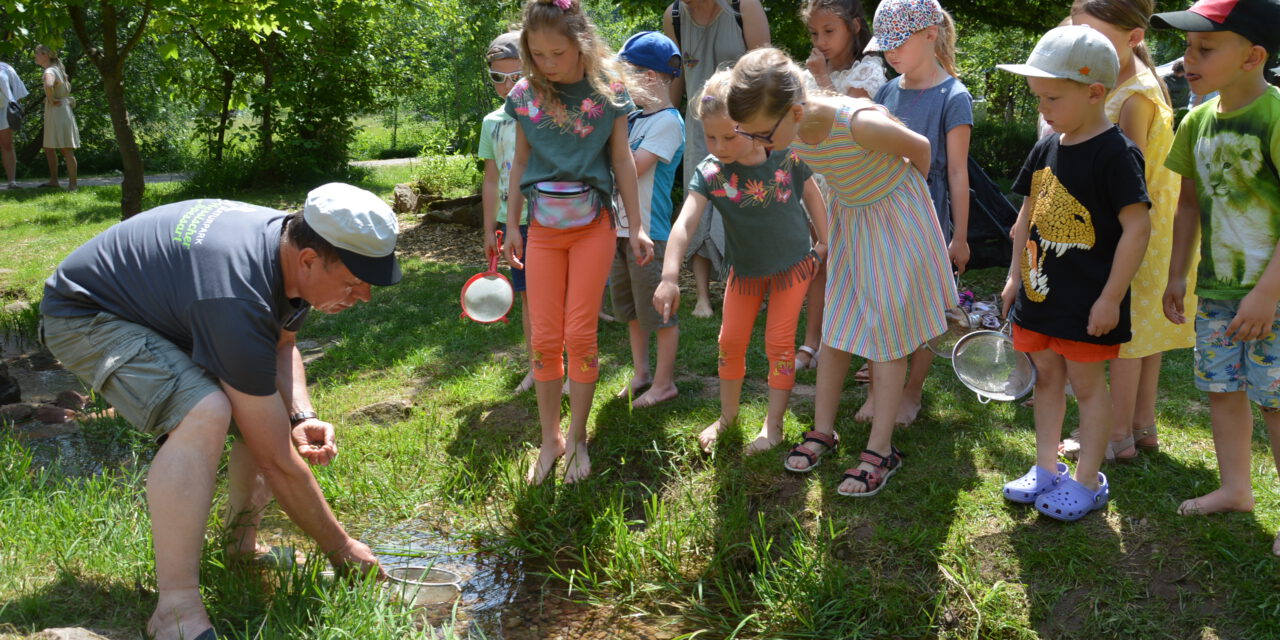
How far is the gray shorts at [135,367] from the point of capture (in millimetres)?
2525

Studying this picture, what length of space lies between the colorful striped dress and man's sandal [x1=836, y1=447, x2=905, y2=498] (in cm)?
34

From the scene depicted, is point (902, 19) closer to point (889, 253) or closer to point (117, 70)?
point (889, 253)

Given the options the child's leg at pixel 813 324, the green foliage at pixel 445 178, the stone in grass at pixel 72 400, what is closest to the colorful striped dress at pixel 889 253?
the child's leg at pixel 813 324

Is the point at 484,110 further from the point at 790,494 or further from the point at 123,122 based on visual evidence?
the point at 790,494

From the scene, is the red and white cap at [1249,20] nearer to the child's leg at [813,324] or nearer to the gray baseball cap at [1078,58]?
the gray baseball cap at [1078,58]

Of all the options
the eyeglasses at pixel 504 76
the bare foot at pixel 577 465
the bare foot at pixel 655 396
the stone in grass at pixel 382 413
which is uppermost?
the eyeglasses at pixel 504 76

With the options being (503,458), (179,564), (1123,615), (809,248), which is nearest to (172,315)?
(179,564)

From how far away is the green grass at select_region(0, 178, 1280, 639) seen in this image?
2744 millimetres

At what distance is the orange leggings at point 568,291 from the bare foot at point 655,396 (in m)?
0.65

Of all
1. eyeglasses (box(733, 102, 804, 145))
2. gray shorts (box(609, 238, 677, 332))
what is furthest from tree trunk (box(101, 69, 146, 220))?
eyeglasses (box(733, 102, 804, 145))

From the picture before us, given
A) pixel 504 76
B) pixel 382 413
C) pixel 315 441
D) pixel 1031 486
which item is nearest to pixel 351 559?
pixel 315 441

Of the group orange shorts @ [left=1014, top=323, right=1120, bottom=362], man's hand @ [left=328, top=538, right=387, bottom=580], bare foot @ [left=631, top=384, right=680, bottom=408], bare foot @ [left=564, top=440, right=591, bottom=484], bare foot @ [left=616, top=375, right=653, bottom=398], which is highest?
orange shorts @ [left=1014, top=323, right=1120, bottom=362]

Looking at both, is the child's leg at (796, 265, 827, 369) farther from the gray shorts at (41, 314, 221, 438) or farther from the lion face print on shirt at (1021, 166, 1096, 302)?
the gray shorts at (41, 314, 221, 438)

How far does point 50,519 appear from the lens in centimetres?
319
